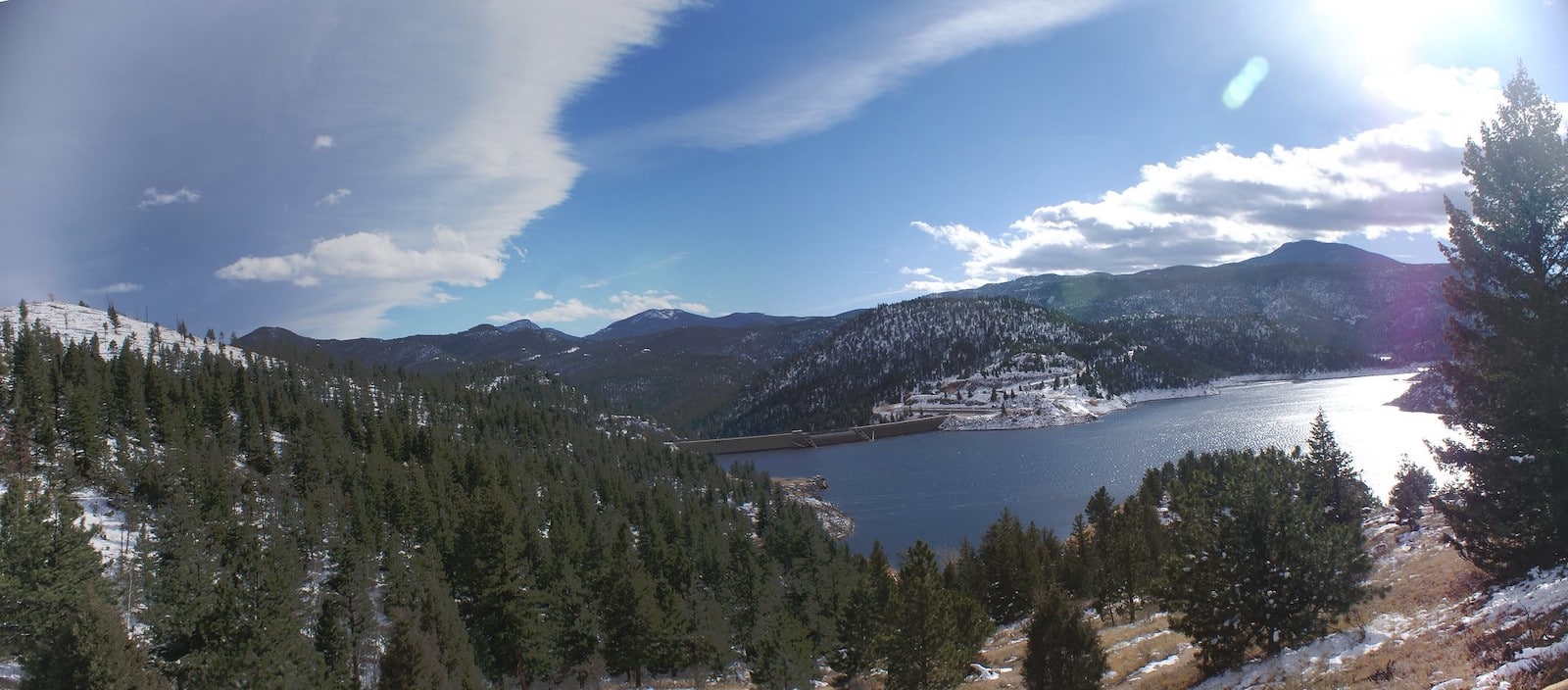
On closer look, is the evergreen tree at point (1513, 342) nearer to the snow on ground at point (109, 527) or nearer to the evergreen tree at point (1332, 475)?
the evergreen tree at point (1332, 475)

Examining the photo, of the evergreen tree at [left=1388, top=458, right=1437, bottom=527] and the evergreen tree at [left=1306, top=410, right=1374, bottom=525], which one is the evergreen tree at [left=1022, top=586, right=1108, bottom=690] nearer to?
the evergreen tree at [left=1306, top=410, right=1374, bottom=525]

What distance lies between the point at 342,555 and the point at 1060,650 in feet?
213

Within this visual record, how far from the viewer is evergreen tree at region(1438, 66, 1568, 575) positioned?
20.0 m

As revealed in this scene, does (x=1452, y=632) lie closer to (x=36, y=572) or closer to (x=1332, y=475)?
(x=1332, y=475)

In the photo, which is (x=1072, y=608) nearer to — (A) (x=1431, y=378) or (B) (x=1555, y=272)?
(A) (x=1431, y=378)

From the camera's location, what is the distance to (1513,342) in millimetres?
20516

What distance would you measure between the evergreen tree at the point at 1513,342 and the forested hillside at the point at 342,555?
27.9m

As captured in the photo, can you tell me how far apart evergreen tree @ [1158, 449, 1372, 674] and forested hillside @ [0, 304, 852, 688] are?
19.3 meters

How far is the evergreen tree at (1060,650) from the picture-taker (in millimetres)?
26750

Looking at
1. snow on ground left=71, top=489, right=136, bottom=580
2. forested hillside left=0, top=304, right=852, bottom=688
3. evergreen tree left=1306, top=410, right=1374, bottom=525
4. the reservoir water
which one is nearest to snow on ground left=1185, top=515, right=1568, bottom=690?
evergreen tree left=1306, top=410, right=1374, bottom=525

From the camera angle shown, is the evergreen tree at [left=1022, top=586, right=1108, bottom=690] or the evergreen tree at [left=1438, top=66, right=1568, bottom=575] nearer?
the evergreen tree at [left=1438, top=66, right=1568, bottom=575]

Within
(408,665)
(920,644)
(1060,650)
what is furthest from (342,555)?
(1060,650)

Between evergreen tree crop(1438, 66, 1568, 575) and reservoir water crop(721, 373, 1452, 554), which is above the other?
evergreen tree crop(1438, 66, 1568, 575)

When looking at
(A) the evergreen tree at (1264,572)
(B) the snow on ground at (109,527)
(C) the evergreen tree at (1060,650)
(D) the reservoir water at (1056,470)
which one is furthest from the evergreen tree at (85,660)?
(D) the reservoir water at (1056,470)
